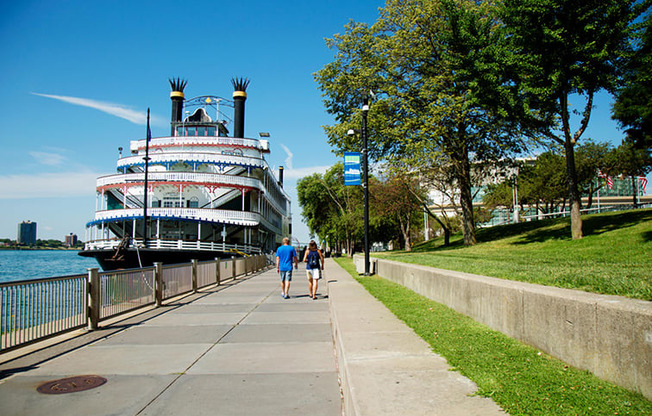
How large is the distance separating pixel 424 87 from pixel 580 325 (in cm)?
2284

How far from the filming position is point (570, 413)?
3246 millimetres

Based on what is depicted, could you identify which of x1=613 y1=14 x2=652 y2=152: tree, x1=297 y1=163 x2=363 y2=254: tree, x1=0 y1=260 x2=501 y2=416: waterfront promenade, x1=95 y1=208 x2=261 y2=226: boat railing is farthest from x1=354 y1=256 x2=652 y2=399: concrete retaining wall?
x1=297 y1=163 x2=363 y2=254: tree

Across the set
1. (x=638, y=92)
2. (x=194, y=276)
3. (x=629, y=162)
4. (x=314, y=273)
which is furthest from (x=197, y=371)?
(x=629, y=162)

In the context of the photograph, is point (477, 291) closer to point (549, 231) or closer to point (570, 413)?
point (570, 413)

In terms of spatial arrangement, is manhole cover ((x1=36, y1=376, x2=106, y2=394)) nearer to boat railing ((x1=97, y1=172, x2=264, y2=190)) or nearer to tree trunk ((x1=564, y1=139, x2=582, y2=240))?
tree trunk ((x1=564, y1=139, x2=582, y2=240))

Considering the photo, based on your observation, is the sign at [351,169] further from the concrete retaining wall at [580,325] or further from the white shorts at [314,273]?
the concrete retaining wall at [580,325]

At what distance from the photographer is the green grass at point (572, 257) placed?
6363 millimetres

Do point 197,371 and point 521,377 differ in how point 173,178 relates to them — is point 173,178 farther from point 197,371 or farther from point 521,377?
point 521,377

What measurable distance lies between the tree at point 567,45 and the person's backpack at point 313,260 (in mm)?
11756

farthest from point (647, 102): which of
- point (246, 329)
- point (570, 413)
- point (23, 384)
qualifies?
point (23, 384)

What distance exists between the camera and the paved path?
4582mm

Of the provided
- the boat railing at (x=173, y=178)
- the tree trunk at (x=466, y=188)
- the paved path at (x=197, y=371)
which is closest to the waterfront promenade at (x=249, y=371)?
the paved path at (x=197, y=371)

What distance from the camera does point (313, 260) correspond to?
13.9m

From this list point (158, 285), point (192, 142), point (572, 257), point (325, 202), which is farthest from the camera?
point (325, 202)
